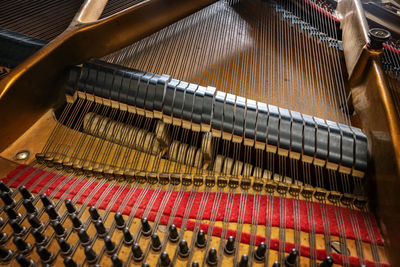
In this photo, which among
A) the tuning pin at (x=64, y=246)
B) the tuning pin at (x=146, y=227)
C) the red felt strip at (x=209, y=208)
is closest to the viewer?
the tuning pin at (x=64, y=246)

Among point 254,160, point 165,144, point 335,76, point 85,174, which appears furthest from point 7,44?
point 335,76

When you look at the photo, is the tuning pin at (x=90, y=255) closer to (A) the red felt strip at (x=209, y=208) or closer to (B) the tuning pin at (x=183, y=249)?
(A) the red felt strip at (x=209, y=208)

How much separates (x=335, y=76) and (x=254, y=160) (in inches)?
50.3

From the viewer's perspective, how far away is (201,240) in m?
1.62

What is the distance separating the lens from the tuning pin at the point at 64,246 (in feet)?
5.06

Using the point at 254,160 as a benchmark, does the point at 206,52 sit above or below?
above

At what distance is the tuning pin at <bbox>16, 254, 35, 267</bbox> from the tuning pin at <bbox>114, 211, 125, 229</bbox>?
458 mm

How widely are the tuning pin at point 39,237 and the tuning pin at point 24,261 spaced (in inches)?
4.7

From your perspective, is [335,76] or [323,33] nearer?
[335,76]

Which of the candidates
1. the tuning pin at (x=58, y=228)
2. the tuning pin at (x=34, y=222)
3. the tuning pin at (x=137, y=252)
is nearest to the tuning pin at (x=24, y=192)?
the tuning pin at (x=34, y=222)

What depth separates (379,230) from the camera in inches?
70.7

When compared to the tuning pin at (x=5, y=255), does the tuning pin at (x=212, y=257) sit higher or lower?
higher

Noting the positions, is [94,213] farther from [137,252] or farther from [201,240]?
[201,240]

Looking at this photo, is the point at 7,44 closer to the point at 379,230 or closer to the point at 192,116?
the point at 192,116
